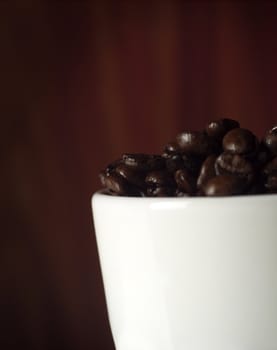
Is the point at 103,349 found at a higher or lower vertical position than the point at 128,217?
lower

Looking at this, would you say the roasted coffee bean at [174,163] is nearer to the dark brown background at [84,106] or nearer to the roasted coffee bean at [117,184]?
the roasted coffee bean at [117,184]

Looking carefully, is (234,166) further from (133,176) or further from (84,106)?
(84,106)

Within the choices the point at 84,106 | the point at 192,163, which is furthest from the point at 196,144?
the point at 84,106

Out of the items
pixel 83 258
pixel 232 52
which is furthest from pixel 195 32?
pixel 83 258

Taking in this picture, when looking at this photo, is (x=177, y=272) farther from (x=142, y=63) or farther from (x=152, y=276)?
(x=142, y=63)

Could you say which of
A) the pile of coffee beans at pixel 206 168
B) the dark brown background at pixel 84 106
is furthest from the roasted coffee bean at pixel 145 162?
the dark brown background at pixel 84 106

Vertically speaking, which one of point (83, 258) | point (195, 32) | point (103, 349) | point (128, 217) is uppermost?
point (195, 32)

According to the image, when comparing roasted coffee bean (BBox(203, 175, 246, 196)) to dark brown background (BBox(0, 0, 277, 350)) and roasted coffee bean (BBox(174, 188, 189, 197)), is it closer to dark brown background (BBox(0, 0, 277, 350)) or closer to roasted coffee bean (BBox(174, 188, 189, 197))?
roasted coffee bean (BBox(174, 188, 189, 197))
